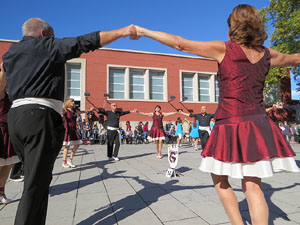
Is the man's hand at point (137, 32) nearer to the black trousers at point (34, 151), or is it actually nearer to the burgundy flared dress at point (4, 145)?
the black trousers at point (34, 151)

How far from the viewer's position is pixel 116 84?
23.0m

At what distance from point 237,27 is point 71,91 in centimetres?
2182

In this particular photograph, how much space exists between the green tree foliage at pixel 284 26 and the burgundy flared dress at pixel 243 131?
58.0 feet

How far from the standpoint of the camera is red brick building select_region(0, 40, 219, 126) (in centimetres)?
2178

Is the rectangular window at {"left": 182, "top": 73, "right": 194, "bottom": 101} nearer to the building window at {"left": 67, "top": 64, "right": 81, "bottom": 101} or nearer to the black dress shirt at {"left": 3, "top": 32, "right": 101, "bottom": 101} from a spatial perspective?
the building window at {"left": 67, "top": 64, "right": 81, "bottom": 101}

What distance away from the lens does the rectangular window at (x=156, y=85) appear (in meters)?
24.1

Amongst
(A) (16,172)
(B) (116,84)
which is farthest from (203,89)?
(A) (16,172)

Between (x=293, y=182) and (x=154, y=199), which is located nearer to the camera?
(x=154, y=199)

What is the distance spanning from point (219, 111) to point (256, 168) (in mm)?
551

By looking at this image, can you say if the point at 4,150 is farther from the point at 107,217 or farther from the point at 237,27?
the point at 237,27

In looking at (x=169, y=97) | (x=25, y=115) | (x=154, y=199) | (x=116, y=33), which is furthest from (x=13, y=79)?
→ (x=169, y=97)

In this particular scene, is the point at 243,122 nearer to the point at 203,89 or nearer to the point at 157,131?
the point at 157,131

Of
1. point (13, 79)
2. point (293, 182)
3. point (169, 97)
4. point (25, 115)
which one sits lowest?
point (293, 182)

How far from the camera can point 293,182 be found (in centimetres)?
445
